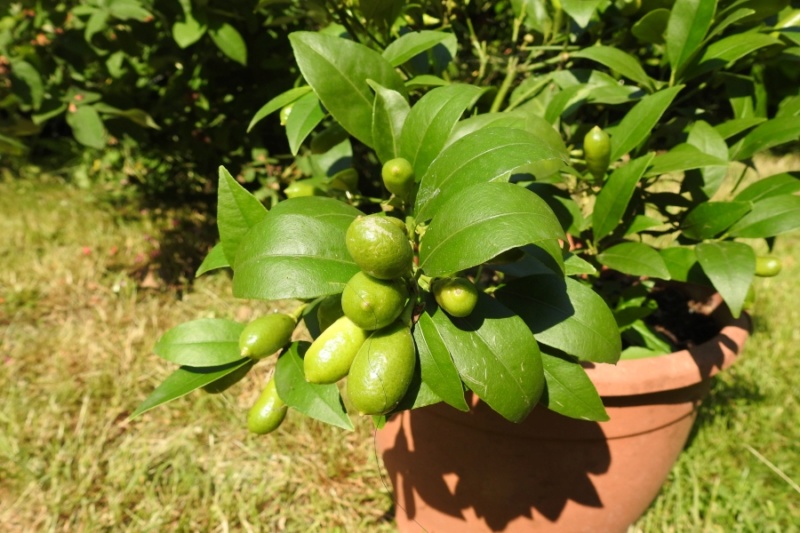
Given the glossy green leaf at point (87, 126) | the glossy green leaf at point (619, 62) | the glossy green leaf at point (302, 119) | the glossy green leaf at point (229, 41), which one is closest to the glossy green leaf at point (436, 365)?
the glossy green leaf at point (302, 119)

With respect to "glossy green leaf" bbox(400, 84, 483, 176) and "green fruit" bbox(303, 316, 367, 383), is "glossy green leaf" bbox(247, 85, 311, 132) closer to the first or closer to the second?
"glossy green leaf" bbox(400, 84, 483, 176)

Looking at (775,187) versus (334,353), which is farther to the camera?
(775,187)

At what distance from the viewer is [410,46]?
2.88 feet

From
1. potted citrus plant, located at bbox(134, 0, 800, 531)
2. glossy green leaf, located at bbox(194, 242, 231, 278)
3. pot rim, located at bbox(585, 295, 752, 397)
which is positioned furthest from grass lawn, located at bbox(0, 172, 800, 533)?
glossy green leaf, located at bbox(194, 242, 231, 278)

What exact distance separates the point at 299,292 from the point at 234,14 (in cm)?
130

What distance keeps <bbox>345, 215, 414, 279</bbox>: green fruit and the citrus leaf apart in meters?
0.29

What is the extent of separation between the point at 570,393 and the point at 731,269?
0.91 ft

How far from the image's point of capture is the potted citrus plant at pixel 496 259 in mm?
572

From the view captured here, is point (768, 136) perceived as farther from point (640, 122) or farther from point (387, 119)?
point (387, 119)

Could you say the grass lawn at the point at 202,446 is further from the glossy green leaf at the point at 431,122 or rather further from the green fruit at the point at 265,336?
the glossy green leaf at the point at 431,122

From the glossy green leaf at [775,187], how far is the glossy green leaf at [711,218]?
6cm

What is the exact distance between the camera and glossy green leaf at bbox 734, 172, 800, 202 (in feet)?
2.93

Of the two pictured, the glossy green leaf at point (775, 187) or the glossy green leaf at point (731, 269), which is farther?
the glossy green leaf at point (775, 187)

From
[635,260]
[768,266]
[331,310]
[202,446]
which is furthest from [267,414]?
[202,446]
